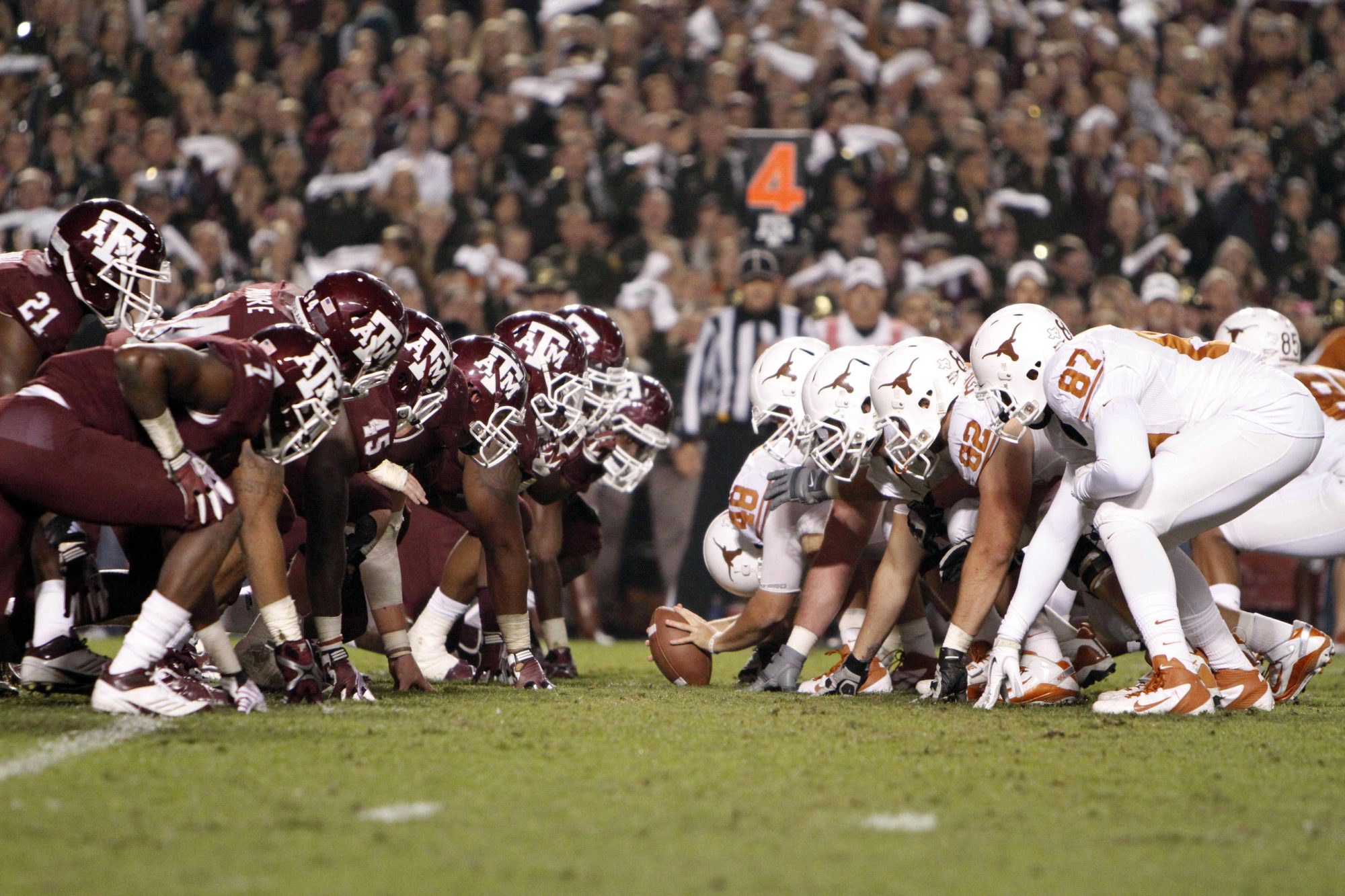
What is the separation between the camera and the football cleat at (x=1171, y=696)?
533cm

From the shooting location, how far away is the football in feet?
22.3

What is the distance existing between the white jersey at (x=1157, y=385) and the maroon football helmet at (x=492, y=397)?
2132 millimetres

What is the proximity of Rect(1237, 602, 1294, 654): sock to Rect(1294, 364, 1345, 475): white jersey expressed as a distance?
945 millimetres

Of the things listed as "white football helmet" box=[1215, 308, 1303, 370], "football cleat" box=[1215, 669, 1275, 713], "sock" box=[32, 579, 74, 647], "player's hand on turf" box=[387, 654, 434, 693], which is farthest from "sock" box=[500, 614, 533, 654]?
"white football helmet" box=[1215, 308, 1303, 370]

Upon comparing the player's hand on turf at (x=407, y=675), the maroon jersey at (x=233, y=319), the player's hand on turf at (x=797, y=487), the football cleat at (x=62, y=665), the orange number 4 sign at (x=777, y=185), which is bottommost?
the player's hand on turf at (x=407, y=675)

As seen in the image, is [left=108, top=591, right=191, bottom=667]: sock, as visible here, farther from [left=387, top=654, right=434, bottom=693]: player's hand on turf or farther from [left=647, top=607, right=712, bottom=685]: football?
[left=647, top=607, right=712, bottom=685]: football

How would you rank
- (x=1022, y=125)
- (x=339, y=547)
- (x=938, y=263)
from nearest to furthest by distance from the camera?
1. (x=339, y=547)
2. (x=938, y=263)
3. (x=1022, y=125)

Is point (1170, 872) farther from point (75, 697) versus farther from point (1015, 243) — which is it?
point (1015, 243)

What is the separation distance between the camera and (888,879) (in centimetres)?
281

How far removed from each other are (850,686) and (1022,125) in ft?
25.8

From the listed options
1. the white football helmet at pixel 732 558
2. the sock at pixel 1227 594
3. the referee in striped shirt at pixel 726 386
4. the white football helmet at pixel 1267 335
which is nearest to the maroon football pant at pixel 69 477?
the white football helmet at pixel 732 558

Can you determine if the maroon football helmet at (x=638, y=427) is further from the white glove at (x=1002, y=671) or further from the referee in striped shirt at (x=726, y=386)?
the white glove at (x=1002, y=671)

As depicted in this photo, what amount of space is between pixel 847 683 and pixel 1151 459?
1546 mm

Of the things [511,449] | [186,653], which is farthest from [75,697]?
[511,449]
